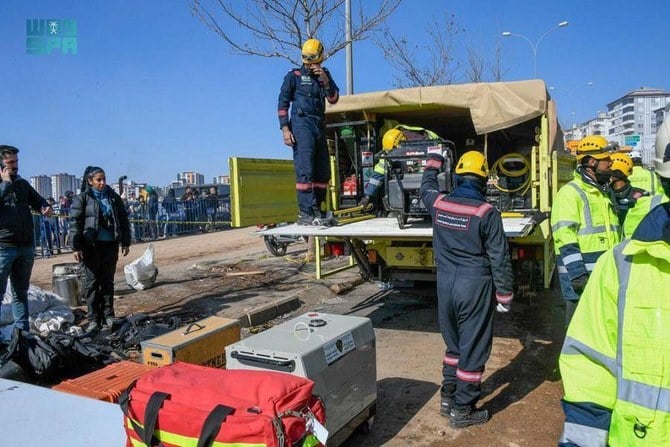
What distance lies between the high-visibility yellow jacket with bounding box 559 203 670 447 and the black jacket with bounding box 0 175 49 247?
230 inches

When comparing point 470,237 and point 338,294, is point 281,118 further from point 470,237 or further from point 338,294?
point 338,294

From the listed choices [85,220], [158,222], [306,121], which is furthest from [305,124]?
[158,222]

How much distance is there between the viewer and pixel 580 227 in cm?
434

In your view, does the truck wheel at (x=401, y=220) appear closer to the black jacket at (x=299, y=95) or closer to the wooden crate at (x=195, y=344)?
the black jacket at (x=299, y=95)

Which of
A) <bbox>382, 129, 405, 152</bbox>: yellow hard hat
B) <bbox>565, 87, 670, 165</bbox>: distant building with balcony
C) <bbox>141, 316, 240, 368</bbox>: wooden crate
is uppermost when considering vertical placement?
<bbox>565, 87, 670, 165</bbox>: distant building with balcony

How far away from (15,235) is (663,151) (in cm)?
609

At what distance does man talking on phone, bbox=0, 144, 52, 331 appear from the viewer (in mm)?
5797

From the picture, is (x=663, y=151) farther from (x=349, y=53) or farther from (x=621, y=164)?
(x=349, y=53)

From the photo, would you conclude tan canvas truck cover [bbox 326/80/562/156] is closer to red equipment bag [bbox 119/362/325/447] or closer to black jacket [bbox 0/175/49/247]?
black jacket [bbox 0/175/49/247]

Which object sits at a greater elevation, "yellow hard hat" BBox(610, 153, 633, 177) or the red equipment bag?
"yellow hard hat" BBox(610, 153, 633, 177)

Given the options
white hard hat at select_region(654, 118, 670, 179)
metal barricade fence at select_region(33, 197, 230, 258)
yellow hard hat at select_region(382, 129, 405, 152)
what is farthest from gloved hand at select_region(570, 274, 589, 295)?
metal barricade fence at select_region(33, 197, 230, 258)

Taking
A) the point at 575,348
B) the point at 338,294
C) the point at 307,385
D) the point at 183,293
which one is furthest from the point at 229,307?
the point at 575,348

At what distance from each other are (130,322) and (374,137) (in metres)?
3.70

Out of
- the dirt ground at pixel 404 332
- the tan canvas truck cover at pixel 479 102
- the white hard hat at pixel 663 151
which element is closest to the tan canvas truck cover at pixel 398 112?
the tan canvas truck cover at pixel 479 102
